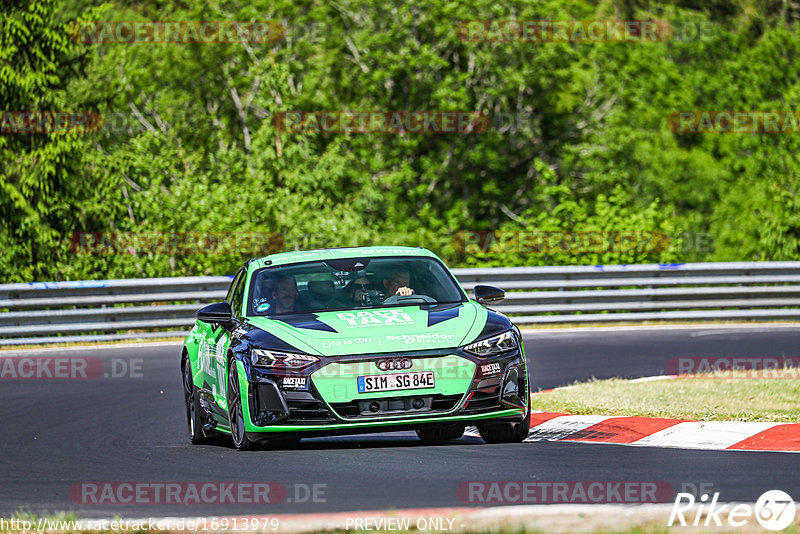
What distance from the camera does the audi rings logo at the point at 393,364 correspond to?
8062mm

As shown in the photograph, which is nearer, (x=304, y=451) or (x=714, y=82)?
(x=304, y=451)

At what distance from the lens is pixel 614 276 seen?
2116 cm

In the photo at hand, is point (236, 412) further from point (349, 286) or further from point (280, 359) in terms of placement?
point (349, 286)

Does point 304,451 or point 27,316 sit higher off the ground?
point 304,451

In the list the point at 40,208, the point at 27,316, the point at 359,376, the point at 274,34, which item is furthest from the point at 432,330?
the point at 274,34

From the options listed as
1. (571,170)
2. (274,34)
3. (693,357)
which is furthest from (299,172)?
(693,357)

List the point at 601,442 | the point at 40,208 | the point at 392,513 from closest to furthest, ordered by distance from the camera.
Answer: the point at 392,513, the point at 601,442, the point at 40,208

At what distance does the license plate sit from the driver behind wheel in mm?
1310

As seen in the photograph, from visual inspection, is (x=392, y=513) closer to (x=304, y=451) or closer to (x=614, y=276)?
(x=304, y=451)

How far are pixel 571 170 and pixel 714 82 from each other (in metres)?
19.3

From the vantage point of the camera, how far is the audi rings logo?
26.5ft

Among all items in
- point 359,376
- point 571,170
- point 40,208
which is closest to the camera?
point 359,376

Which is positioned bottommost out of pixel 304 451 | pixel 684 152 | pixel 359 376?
pixel 684 152

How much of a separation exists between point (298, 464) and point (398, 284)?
205 cm
